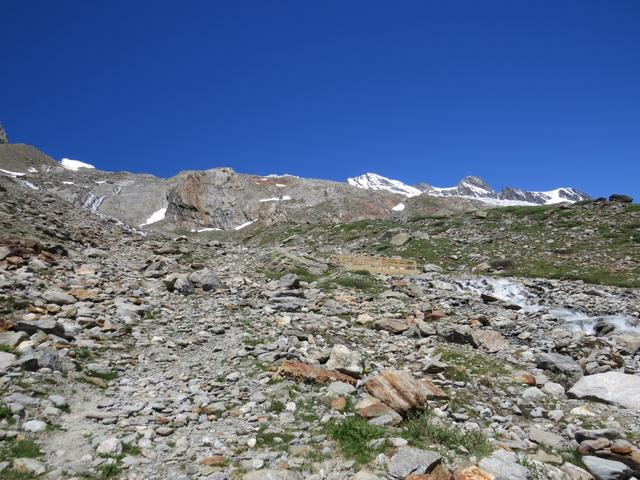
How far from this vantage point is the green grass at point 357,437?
7776 millimetres

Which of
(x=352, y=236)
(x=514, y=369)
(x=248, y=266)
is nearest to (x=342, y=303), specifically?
(x=514, y=369)

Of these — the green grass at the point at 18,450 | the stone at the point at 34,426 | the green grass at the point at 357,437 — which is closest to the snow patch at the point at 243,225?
the stone at the point at 34,426

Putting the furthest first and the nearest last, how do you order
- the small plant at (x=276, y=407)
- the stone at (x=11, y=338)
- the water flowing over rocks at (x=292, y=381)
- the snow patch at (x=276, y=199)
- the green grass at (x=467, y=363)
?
the snow patch at (x=276, y=199)
the green grass at (x=467, y=363)
the stone at (x=11, y=338)
the small plant at (x=276, y=407)
the water flowing over rocks at (x=292, y=381)

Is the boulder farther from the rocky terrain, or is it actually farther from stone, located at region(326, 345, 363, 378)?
stone, located at region(326, 345, 363, 378)

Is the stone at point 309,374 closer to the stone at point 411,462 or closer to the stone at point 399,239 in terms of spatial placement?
the stone at point 411,462

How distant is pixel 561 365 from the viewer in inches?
537

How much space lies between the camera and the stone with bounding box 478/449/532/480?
7.27m

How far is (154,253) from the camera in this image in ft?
97.2

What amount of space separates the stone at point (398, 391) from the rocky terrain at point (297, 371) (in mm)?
47

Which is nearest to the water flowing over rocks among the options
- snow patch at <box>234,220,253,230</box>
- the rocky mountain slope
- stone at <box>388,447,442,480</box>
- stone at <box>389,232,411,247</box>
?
stone at <box>388,447,442,480</box>

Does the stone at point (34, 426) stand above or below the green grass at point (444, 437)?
below

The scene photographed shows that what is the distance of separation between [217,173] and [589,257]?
109792 millimetres

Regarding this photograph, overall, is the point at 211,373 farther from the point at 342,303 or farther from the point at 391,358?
the point at 342,303

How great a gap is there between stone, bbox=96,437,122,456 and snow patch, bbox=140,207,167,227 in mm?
123288
